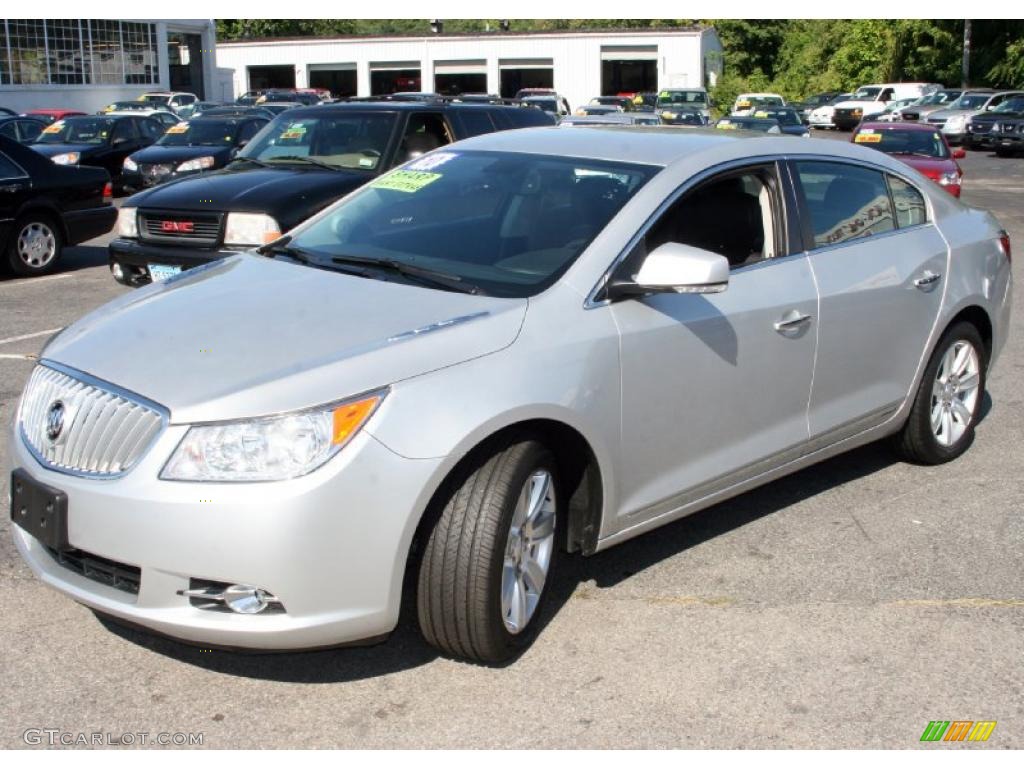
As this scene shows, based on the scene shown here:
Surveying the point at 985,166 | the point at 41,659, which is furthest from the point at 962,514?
the point at 985,166

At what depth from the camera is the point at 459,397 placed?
3.46m

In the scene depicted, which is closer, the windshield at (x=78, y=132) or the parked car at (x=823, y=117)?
the windshield at (x=78, y=132)

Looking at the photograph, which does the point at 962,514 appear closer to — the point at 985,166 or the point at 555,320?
the point at 555,320

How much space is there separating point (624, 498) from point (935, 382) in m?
2.27

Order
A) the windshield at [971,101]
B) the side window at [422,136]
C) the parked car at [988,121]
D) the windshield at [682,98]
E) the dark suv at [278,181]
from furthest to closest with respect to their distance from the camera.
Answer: the windshield at [682,98], the windshield at [971,101], the parked car at [988,121], the side window at [422,136], the dark suv at [278,181]

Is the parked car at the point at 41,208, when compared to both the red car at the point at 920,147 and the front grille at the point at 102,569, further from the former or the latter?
the red car at the point at 920,147

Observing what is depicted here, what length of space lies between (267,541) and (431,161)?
7.89 feet

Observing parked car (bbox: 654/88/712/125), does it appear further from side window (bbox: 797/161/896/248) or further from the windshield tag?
the windshield tag

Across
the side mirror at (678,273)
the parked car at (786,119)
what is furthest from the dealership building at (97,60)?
the side mirror at (678,273)

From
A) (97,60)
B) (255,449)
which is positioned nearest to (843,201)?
(255,449)

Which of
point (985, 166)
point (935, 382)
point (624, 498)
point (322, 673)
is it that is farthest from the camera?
point (985, 166)

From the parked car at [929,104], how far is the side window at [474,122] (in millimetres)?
33534

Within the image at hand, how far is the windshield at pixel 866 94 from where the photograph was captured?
164ft

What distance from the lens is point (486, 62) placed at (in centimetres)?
6481
